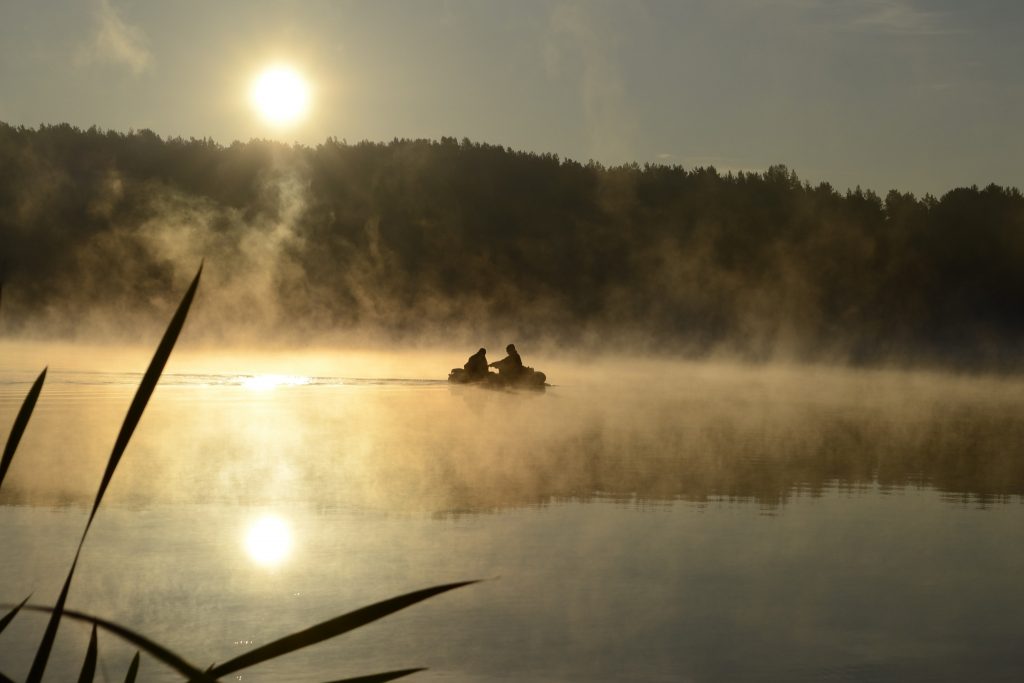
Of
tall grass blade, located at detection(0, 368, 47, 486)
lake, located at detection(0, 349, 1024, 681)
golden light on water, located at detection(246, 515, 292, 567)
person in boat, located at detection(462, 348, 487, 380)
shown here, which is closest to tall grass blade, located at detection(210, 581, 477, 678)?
tall grass blade, located at detection(0, 368, 47, 486)

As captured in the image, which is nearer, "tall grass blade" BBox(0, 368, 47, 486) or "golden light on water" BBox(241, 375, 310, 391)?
"tall grass blade" BBox(0, 368, 47, 486)

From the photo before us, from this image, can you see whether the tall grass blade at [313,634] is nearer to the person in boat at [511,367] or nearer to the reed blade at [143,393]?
the reed blade at [143,393]

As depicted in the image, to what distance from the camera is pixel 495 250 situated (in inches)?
2719

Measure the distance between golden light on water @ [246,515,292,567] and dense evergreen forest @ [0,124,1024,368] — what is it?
4735 cm

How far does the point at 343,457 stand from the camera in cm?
1232

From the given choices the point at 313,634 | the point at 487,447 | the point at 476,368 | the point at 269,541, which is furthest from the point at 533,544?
the point at 476,368

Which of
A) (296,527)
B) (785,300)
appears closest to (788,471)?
(296,527)

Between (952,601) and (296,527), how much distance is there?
3.68 metres

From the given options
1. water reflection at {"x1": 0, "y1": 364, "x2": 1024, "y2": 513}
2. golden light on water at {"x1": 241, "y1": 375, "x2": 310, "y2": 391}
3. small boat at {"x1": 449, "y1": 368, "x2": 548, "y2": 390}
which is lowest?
water reflection at {"x1": 0, "y1": 364, "x2": 1024, "y2": 513}

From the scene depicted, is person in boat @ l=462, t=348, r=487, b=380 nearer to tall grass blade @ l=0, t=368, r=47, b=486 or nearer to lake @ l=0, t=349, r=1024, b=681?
lake @ l=0, t=349, r=1024, b=681

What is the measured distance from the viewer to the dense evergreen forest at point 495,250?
61000 millimetres

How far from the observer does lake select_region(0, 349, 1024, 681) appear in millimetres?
5340

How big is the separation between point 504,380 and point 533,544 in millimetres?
16141

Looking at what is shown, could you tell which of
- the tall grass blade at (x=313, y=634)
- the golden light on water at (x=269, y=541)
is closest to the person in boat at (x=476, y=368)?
the golden light on water at (x=269, y=541)
